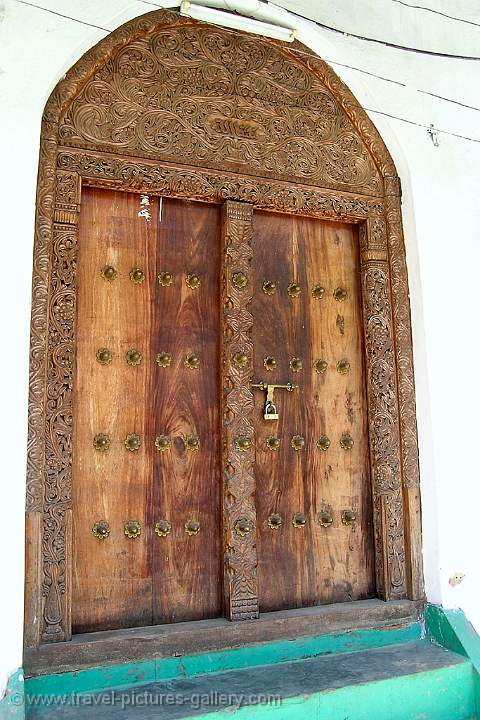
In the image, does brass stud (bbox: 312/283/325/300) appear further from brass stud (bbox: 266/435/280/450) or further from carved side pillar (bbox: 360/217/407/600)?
brass stud (bbox: 266/435/280/450)

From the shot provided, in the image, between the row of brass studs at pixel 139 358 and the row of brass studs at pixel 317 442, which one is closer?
the row of brass studs at pixel 139 358

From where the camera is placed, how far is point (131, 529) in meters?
2.40

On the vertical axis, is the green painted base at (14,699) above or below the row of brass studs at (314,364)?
below

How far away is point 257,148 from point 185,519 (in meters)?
1.74

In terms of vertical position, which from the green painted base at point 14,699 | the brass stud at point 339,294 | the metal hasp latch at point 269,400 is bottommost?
the green painted base at point 14,699

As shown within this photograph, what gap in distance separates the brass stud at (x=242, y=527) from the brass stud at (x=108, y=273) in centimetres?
118

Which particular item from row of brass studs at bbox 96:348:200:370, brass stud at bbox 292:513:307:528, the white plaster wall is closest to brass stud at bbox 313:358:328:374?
the white plaster wall

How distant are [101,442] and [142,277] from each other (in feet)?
2.43

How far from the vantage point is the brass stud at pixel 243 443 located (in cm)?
253

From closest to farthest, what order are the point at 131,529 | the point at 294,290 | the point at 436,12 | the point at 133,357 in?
1. the point at 131,529
2. the point at 133,357
3. the point at 294,290
4. the point at 436,12

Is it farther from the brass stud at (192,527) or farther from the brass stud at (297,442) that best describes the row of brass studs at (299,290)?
the brass stud at (192,527)

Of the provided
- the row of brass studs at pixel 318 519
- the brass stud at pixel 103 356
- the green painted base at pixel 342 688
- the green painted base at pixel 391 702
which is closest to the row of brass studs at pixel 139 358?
the brass stud at pixel 103 356

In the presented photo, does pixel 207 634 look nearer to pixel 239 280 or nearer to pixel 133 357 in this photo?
pixel 133 357

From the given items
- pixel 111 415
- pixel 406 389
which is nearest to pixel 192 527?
pixel 111 415
